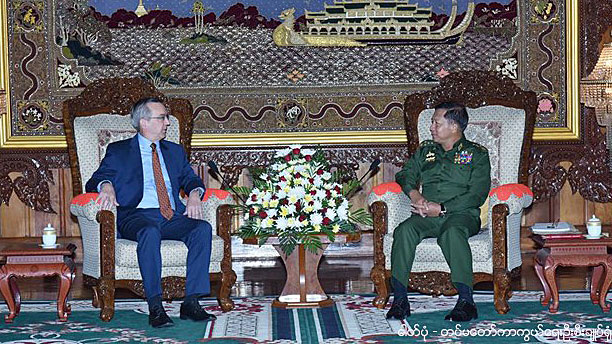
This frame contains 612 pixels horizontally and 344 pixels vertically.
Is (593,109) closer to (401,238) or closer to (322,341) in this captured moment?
(401,238)

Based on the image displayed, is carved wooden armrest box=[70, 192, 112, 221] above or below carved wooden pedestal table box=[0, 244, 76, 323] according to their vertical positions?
above

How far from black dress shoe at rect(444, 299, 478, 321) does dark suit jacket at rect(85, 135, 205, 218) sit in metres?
1.69

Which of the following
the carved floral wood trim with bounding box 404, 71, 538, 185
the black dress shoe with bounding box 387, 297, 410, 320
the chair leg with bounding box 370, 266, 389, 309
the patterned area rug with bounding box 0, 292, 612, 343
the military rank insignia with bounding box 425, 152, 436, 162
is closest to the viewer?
the patterned area rug with bounding box 0, 292, 612, 343

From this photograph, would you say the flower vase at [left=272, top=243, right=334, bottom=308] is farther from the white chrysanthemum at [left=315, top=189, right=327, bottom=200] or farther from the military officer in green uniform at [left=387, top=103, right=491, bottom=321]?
the military officer in green uniform at [left=387, top=103, right=491, bottom=321]

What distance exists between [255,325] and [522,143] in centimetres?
219

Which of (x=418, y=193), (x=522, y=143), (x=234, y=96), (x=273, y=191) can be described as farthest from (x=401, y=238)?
(x=234, y=96)

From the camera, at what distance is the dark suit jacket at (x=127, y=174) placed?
575 centimetres

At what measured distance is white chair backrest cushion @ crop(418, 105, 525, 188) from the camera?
6.24 metres

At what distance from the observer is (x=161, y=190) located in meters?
5.81

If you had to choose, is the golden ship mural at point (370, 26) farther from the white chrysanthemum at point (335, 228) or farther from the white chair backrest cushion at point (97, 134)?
the white chrysanthemum at point (335, 228)

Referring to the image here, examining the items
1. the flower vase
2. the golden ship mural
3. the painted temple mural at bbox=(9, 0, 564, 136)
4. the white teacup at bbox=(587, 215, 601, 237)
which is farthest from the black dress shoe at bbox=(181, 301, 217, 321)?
the golden ship mural

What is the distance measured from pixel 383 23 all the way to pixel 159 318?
3218 millimetres

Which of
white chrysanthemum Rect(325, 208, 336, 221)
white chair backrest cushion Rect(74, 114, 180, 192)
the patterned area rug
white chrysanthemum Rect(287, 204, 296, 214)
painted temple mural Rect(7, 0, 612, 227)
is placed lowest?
→ the patterned area rug

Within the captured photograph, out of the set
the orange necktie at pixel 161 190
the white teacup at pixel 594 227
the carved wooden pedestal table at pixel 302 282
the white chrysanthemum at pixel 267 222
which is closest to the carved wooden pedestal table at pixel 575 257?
the white teacup at pixel 594 227
